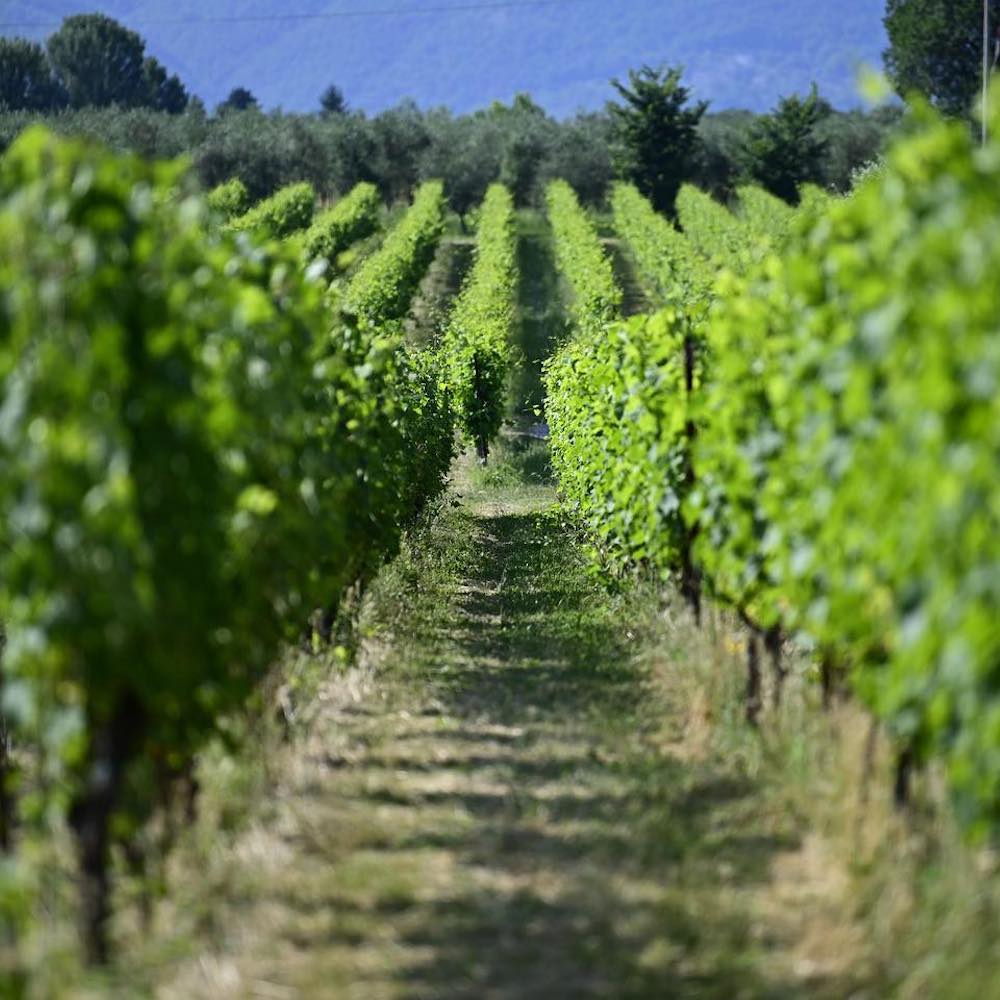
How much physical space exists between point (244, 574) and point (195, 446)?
2.85 feet

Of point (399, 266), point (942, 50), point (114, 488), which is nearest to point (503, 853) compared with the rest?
point (114, 488)

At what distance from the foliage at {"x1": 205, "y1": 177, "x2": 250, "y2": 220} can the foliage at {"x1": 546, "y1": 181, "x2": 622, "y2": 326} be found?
28.5 ft

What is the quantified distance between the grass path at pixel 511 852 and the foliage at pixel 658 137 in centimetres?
4272

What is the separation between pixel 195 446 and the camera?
4387 mm

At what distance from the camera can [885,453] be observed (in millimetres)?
4238

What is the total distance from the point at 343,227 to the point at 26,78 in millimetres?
59283

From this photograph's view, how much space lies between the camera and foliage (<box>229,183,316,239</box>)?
39812 mm

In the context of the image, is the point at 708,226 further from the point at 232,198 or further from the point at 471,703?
the point at 471,703

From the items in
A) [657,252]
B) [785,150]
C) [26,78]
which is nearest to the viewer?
[657,252]

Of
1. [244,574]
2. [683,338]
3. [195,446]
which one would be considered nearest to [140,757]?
[244,574]

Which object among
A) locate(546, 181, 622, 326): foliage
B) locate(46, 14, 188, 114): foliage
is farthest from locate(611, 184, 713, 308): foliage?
locate(46, 14, 188, 114): foliage

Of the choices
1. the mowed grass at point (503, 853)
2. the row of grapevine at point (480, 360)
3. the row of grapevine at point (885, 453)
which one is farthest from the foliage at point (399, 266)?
the row of grapevine at point (885, 453)

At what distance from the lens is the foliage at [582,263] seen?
86.1 ft

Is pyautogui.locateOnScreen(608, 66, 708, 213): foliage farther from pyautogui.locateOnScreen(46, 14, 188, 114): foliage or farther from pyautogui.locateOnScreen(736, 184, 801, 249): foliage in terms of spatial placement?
pyautogui.locateOnScreen(46, 14, 188, 114): foliage
